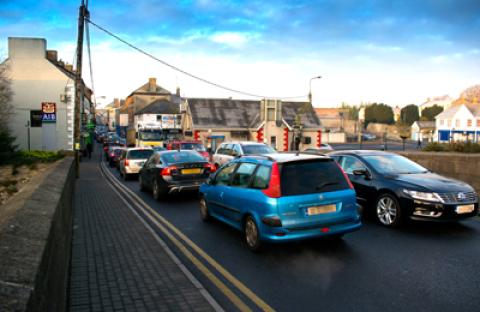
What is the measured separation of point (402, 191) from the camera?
7844 mm

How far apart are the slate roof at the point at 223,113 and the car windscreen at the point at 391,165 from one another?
35223mm

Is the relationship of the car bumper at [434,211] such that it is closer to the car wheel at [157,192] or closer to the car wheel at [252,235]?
the car wheel at [252,235]

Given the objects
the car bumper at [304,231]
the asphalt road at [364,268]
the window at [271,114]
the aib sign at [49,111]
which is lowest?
the asphalt road at [364,268]

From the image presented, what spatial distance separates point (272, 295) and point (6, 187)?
10978mm

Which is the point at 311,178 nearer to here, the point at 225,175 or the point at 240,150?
the point at 225,175

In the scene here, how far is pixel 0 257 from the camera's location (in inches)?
104

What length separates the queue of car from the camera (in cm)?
617

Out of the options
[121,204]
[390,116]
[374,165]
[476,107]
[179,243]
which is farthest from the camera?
[390,116]

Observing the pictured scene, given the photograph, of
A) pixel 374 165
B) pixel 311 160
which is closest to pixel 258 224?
pixel 311 160

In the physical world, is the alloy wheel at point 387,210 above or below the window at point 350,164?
below

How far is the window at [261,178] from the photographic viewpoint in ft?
21.2

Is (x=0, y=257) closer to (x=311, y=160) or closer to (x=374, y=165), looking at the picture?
(x=311, y=160)

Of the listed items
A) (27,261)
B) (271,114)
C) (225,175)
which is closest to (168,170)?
(225,175)

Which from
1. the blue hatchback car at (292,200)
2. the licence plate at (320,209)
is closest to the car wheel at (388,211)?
the blue hatchback car at (292,200)
